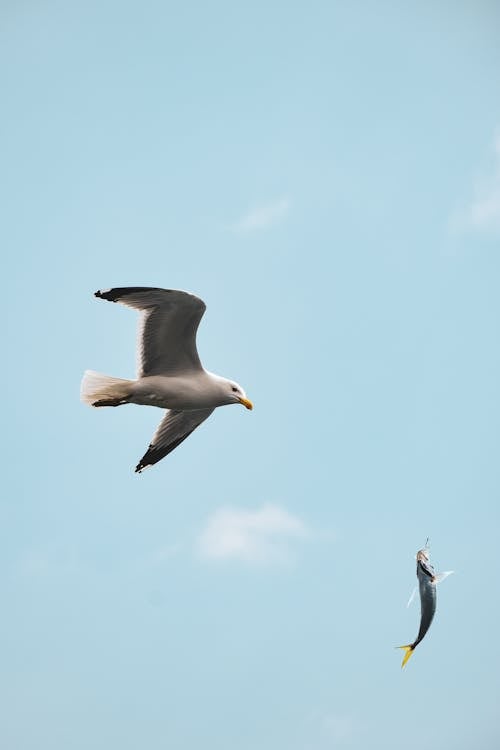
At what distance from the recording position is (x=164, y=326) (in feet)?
32.6

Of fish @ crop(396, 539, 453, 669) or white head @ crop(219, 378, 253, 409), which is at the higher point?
white head @ crop(219, 378, 253, 409)

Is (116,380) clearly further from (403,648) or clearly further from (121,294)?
(403,648)

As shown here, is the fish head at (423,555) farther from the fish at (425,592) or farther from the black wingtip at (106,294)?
the black wingtip at (106,294)

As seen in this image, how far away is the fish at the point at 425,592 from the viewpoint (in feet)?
28.1

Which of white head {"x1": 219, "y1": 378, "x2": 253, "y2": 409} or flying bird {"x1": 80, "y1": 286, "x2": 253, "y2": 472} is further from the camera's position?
white head {"x1": 219, "y1": 378, "x2": 253, "y2": 409}

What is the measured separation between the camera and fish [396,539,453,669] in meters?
8.58

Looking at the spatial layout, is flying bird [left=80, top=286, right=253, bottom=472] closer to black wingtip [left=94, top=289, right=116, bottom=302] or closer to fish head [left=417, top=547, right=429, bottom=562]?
black wingtip [left=94, top=289, right=116, bottom=302]

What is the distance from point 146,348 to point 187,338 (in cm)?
45

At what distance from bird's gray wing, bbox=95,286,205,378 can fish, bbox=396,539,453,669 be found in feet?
10.5

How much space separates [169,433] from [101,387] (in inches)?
61.5

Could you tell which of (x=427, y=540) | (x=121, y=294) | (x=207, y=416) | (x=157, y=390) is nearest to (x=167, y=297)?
(x=121, y=294)

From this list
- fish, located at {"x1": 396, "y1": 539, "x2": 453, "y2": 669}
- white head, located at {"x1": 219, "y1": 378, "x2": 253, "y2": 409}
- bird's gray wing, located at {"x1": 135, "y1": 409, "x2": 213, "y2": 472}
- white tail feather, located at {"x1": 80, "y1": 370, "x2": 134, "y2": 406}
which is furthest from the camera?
bird's gray wing, located at {"x1": 135, "y1": 409, "x2": 213, "y2": 472}

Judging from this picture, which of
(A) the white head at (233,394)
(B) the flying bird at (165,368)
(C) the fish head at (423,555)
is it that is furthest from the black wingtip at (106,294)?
(C) the fish head at (423,555)

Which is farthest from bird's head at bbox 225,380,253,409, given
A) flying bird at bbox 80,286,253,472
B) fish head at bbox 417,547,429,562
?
fish head at bbox 417,547,429,562
